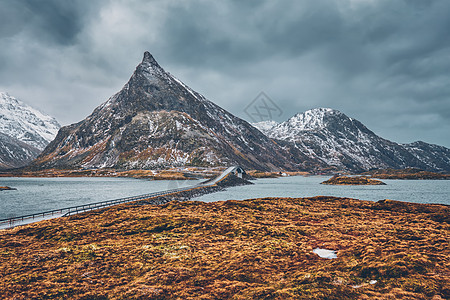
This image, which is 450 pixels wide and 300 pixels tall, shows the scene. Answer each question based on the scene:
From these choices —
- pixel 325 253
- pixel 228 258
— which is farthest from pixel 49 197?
pixel 325 253

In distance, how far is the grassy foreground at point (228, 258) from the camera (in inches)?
427

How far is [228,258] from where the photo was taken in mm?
14812

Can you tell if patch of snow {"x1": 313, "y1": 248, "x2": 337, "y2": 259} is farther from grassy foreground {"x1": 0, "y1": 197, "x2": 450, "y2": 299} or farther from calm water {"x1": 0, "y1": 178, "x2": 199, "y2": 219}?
calm water {"x1": 0, "y1": 178, "x2": 199, "y2": 219}

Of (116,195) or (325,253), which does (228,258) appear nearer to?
(325,253)

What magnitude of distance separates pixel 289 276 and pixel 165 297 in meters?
5.61

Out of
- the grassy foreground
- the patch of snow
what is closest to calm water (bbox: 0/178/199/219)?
the grassy foreground

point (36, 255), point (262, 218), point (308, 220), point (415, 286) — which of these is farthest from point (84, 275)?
point (308, 220)

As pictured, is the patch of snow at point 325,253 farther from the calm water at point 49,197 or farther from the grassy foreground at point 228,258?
the calm water at point 49,197

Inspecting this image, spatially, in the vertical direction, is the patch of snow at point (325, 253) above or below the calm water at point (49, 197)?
above

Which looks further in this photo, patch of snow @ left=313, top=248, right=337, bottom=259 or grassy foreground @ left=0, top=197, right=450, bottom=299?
patch of snow @ left=313, top=248, right=337, bottom=259

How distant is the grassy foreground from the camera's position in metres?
10.8

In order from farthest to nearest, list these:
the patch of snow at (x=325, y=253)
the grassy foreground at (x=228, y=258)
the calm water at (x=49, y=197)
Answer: the calm water at (x=49, y=197), the patch of snow at (x=325, y=253), the grassy foreground at (x=228, y=258)

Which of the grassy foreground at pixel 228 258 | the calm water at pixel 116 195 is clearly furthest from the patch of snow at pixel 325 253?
the calm water at pixel 116 195

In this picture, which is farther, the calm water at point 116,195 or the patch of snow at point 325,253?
the calm water at point 116,195
